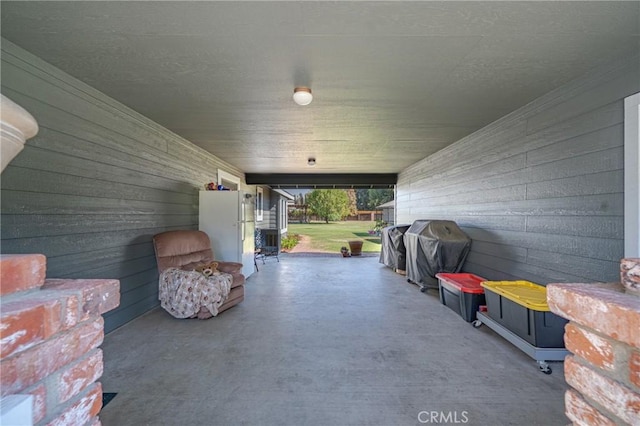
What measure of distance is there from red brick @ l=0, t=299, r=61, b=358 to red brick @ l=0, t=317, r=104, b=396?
0.07 feet

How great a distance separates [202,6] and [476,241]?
4.27 metres

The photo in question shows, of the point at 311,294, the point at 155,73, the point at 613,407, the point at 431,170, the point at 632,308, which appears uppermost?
the point at 155,73

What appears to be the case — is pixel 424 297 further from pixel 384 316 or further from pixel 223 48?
pixel 223 48

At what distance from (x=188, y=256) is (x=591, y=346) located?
164 inches

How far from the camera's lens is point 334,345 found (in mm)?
2689

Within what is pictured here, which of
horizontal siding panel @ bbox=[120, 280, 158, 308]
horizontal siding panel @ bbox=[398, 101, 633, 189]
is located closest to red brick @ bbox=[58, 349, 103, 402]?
horizontal siding panel @ bbox=[120, 280, 158, 308]

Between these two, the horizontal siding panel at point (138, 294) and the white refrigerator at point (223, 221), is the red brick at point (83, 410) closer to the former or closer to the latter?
the horizontal siding panel at point (138, 294)

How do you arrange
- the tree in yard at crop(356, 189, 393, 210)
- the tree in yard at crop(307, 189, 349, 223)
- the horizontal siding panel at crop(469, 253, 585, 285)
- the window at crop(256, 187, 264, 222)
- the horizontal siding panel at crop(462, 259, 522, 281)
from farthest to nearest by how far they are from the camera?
the tree in yard at crop(356, 189, 393, 210), the tree in yard at crop(307, 189, 349, 223), the window at crop(256, 187, 264, 222), the horizontal siding panel at crop(462, 259, 522, 281), the horizontal siding panel at crop(469, 253, 585, 285)

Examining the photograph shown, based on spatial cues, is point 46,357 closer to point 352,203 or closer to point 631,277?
point 631,277

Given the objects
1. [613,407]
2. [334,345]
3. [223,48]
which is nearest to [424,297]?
[334,345]

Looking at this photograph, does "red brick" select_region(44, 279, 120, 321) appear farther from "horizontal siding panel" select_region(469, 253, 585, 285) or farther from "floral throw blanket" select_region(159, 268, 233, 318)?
"horizontal siding panel" select_region(469, 253, 585, 285)

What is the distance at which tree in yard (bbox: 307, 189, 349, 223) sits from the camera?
23.5 metres

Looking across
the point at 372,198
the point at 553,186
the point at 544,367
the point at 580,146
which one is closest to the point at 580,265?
the point at 553,186

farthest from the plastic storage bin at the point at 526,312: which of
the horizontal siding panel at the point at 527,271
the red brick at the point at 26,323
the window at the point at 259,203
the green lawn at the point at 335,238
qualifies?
the window at the point at 259,203
